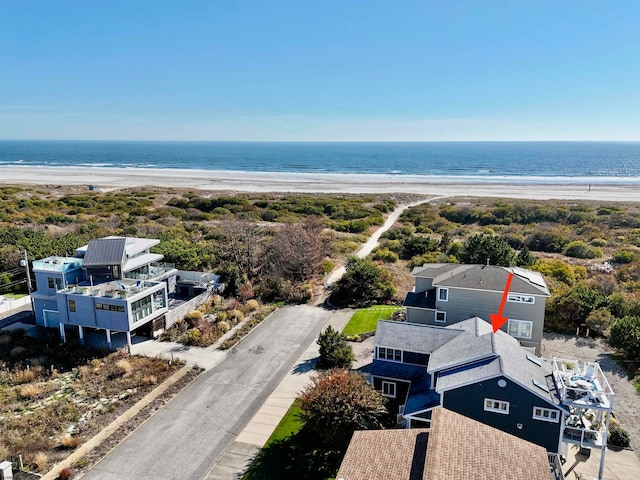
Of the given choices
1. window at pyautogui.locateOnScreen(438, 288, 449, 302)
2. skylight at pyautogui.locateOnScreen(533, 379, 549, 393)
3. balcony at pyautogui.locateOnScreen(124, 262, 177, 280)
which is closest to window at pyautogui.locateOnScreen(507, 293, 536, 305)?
window at pyautogui.locateOnScreen(438, 288, 449, 302)

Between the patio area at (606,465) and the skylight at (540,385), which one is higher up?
the skylight at (540,385)

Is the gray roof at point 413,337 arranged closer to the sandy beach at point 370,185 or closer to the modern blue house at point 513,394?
the modern blue house at point 513,394

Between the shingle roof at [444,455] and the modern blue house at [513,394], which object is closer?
the shingle roof at [444,455]

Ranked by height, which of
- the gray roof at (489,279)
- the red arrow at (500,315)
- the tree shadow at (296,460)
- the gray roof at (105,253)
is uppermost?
the gray roof at (105,253)

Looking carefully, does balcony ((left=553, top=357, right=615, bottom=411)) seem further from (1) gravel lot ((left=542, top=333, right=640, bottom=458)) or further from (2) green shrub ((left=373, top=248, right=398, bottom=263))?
(2) green shrub ((left=373, top=248, right=398, bottom=263))

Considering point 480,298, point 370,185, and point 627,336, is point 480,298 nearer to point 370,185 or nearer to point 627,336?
point 627,336

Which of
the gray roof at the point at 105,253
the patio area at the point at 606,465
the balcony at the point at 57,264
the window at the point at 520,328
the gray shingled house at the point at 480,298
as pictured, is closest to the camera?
the patio area at the point at 606,465

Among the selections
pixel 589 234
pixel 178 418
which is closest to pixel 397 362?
pixel 178 418

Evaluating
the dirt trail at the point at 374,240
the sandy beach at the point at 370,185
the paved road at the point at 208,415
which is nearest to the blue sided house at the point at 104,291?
the paved road at the point at 208,415
